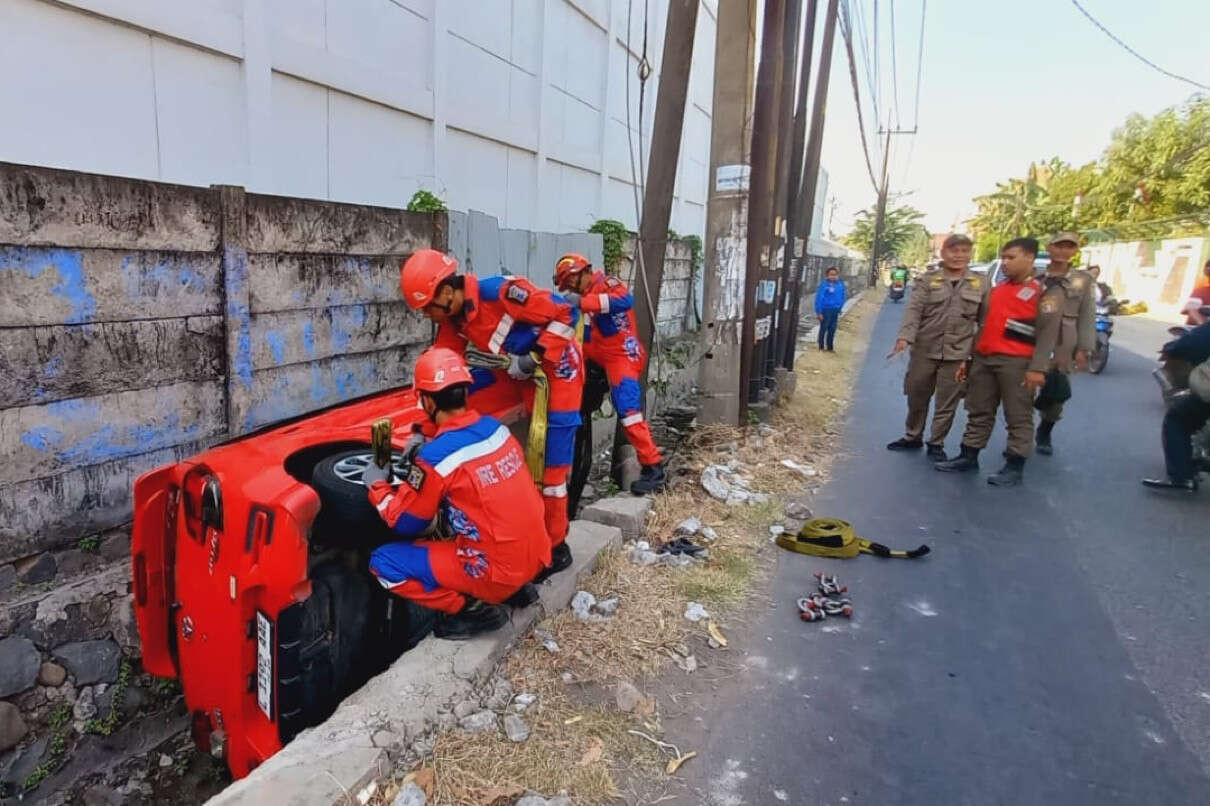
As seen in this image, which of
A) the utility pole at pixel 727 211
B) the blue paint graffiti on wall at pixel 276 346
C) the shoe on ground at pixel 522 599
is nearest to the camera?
the shoe on ground at pixel 522 599

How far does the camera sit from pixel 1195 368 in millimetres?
4934

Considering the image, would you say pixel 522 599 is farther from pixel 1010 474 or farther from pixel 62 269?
pixel 1010 474

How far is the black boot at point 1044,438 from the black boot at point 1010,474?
1.01m

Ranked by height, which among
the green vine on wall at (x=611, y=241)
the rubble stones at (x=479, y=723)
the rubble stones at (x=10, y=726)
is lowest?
the rubble stones at (x=10, y=726)

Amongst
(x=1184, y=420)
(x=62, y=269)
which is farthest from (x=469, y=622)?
(x=1184, y=420)

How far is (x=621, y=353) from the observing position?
4.84 metres

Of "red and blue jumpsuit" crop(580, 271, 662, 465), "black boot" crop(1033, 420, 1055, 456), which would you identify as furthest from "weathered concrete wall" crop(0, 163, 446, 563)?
"black boot" crop(1033, 420, 1055, 456)

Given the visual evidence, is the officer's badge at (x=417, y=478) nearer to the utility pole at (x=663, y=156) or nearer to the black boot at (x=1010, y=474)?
the utility pole at (x=663, y=156)

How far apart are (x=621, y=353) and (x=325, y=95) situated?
3048mm

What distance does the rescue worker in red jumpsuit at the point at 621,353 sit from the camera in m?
4.62

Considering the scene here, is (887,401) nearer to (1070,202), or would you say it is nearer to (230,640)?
(230,640)

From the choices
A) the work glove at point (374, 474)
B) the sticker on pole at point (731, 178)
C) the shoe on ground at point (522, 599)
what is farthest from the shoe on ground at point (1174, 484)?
the work glove at point (374, 474)

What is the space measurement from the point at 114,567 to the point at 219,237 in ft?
5.04

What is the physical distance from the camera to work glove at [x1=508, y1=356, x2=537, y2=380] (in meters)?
3.42
